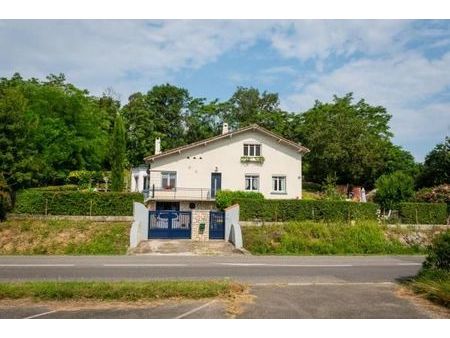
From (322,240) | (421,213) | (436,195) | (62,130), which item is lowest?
(322,240)

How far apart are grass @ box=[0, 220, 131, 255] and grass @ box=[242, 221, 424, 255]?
7.64 meters

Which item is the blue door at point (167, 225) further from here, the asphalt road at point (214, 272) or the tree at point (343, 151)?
the tree at point (343, 151)

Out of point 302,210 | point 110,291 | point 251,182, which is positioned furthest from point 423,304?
point 251,182

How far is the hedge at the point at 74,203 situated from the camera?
2662 cm

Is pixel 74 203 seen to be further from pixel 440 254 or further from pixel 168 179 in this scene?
pixel 440 254

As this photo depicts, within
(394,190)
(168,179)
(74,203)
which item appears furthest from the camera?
(168,179)

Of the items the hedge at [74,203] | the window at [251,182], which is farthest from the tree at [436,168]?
the hedge at [74,203]

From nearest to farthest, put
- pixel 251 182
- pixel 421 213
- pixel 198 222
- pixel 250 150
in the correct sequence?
pixel 198 222
pixel 421 213
pixel 251 182
pixel 250 150

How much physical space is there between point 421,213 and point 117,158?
26079 mm

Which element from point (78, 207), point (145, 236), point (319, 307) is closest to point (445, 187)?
point (145, 236)

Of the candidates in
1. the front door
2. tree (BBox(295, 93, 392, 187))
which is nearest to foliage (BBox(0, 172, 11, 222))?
the front door

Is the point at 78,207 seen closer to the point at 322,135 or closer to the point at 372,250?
the point at 372,250

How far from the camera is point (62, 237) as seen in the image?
76.4 feet

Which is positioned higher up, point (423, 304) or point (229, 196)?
point (229, 196)
